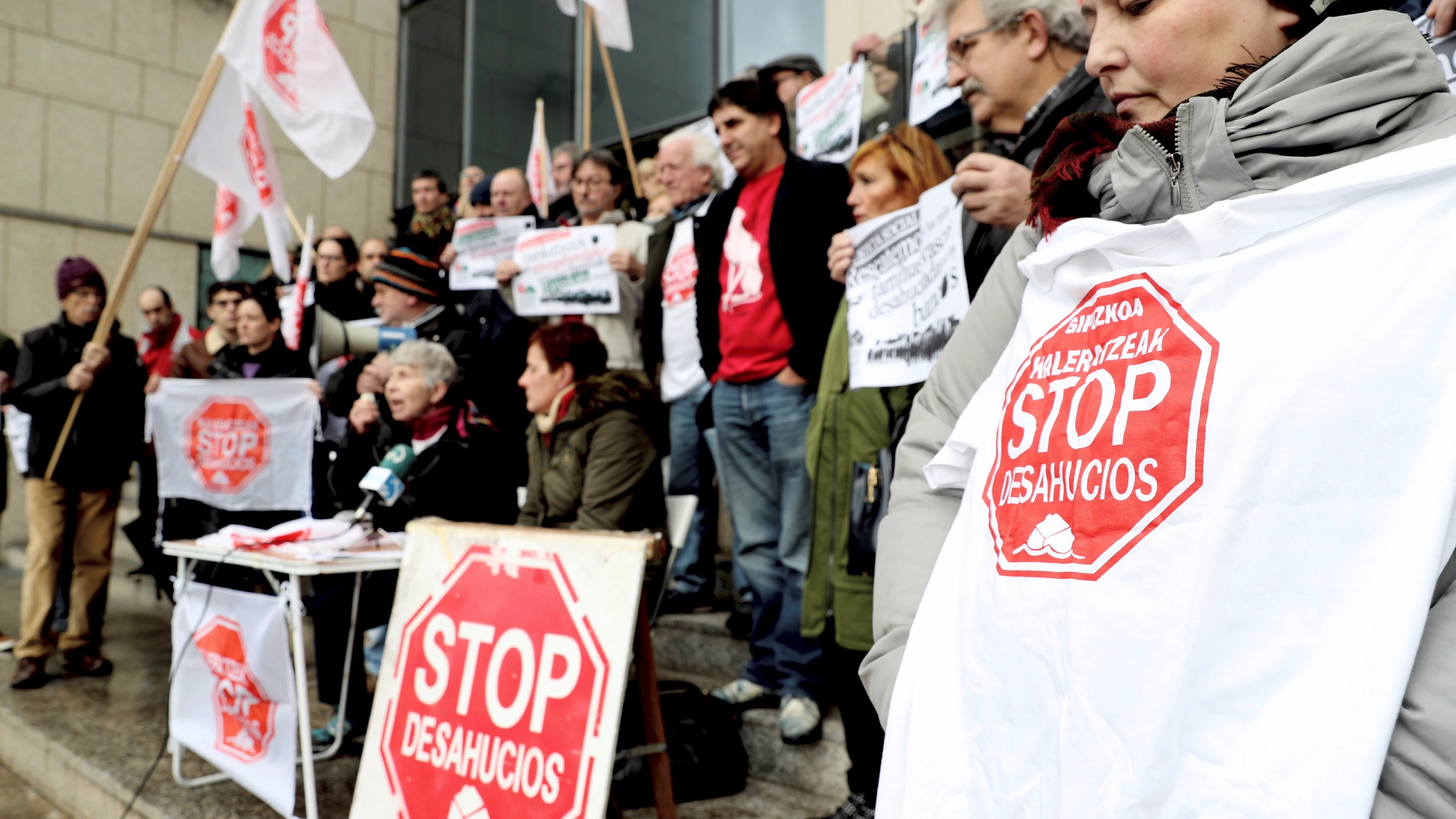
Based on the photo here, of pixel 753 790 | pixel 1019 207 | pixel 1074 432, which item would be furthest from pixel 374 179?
pixel 1074 432

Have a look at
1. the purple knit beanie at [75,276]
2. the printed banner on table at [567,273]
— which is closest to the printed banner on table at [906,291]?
the printed banner on table at [567,273]

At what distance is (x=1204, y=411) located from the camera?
86cm

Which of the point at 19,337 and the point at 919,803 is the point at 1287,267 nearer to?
the point at 919,803

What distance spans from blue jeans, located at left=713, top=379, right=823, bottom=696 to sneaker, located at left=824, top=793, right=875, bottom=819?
73 centimetres

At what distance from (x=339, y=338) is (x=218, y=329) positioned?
1360mm

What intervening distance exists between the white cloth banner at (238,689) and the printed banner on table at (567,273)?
6.51 feet

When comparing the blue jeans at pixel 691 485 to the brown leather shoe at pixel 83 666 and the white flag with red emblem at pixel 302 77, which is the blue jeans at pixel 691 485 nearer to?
the white flag with red emblem at pixel 302 77

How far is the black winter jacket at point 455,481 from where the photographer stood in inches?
146

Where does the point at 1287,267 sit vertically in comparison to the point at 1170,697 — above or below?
above

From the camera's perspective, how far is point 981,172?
70.9 inches

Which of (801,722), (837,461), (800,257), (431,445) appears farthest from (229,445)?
(837,461)

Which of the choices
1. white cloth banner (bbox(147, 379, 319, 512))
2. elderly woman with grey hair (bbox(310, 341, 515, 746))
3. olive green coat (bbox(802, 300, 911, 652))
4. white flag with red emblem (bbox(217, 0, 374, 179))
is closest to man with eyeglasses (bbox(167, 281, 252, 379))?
white cloth banner (bbox(147, 379, 319, 512))

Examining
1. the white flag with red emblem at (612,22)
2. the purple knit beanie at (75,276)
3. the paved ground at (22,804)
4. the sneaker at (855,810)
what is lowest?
the paved ground at (22,804)

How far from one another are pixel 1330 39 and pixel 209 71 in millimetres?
4482
